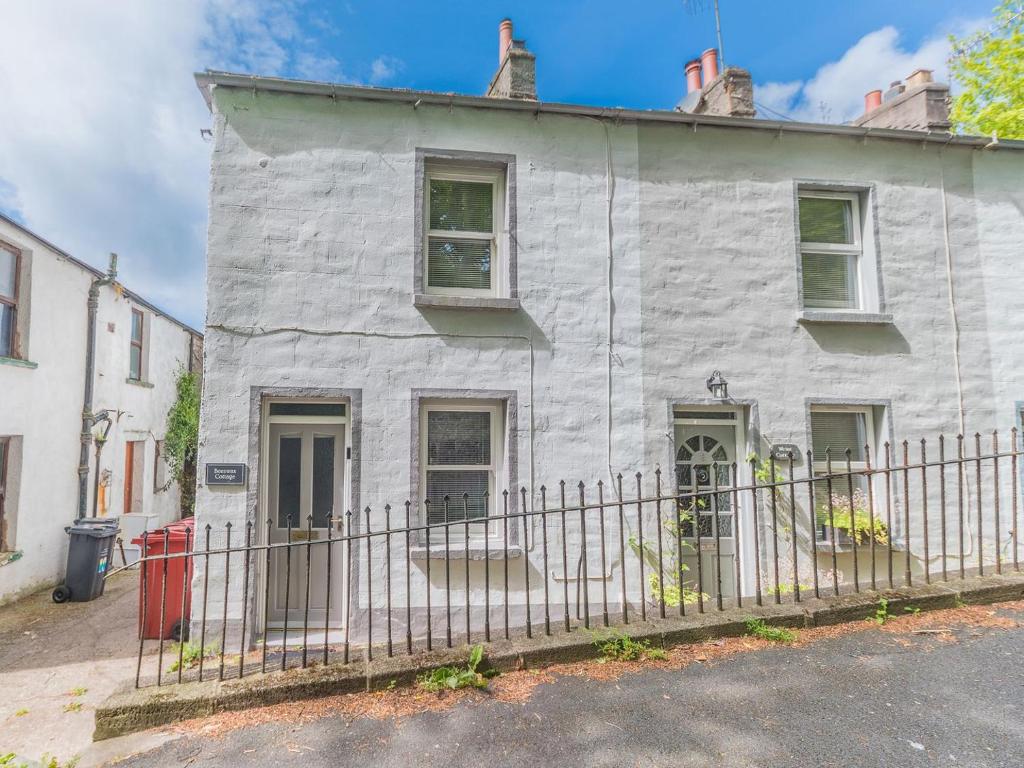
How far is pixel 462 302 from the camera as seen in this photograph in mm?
6000

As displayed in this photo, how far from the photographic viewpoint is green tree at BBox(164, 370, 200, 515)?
1328 centimetres

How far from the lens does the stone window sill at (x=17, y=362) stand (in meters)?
7.82

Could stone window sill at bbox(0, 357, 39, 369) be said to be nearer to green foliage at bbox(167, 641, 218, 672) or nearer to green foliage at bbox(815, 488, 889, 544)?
green foliage at bbox(167, 641, 218, 672)

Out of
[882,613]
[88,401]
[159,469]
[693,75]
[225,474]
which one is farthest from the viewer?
[159,469]

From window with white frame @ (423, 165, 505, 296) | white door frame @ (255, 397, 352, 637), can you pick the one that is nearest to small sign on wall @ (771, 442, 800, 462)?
window with white frame @ (423, 165, 505, 296)

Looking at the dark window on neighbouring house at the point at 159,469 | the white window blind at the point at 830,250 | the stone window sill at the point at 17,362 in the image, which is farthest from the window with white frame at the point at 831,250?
the dark window on neighbouring house at the point at 159,469

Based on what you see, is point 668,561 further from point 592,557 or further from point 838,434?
point 838,434

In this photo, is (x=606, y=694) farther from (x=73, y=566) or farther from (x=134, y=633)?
(x=73, y=566)

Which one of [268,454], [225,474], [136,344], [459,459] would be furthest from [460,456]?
[136,344]

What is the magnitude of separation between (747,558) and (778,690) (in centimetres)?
259

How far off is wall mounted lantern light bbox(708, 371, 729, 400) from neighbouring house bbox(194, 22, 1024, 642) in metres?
0.03

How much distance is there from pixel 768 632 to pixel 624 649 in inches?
51.1

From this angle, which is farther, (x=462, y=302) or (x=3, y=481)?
(x=3, y=481)

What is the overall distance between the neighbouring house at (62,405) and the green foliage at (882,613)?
10887 mm
